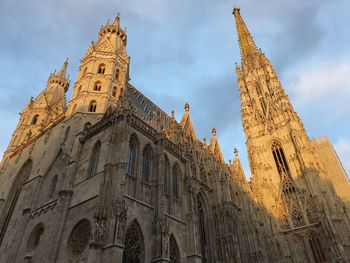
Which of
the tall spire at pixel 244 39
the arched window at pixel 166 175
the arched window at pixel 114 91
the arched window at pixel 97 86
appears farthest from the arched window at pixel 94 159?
the tall spire at pixel 244 39

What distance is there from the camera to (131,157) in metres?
18.3

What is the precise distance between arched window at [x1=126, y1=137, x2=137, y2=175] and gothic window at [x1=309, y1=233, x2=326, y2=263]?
2479 cm

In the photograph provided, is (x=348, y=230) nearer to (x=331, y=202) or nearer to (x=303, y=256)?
(x=331, y=202)

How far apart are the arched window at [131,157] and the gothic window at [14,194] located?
12.5 metres

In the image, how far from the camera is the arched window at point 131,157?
17.6 m

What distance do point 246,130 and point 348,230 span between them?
21.4 m

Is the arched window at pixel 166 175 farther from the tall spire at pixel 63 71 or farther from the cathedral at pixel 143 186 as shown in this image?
the tall spire at pixel 63 71

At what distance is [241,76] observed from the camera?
182 feet

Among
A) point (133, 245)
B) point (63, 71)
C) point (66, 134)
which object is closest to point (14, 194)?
point (66, 134)

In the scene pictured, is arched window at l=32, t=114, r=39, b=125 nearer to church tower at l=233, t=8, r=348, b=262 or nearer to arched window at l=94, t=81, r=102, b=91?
arched window at l=94, t=81, r=102, b=91

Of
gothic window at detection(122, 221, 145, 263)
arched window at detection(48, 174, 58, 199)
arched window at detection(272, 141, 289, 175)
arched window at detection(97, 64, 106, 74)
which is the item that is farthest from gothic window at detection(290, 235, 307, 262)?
arched window at detection(97, 64, 106, 74)

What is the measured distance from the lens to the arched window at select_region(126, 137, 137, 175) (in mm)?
17555

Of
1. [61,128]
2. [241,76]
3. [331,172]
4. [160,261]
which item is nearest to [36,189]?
[61,128]

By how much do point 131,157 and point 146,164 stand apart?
4.96ft
